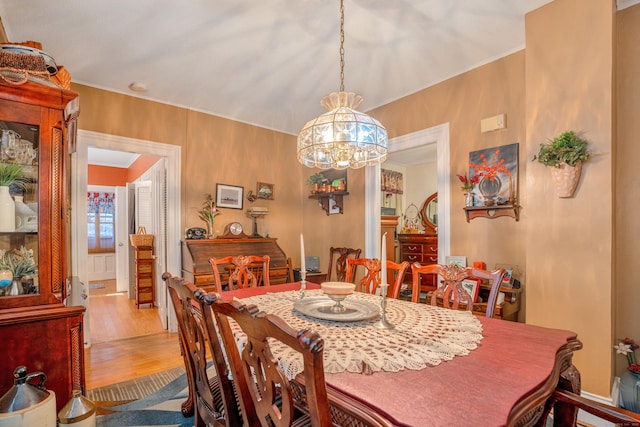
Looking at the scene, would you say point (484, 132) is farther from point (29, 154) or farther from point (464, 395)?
point (29, 154)

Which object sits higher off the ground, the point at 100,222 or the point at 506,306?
the point at 100,222

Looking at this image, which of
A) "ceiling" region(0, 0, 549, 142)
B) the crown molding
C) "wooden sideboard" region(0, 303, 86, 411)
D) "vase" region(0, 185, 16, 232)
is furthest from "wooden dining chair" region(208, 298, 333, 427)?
the crown molding

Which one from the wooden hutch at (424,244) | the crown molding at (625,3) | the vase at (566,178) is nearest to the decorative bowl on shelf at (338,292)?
the vase at (566,178)

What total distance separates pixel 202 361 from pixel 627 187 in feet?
8.86

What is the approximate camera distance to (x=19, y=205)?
1694mm

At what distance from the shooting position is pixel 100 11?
2.13m

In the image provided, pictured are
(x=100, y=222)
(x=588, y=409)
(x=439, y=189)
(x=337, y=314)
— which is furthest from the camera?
(x=100, y=222)

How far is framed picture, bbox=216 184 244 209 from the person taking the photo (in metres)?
4.05

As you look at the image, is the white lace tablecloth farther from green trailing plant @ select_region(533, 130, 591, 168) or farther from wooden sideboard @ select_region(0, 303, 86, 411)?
green trailing plant @ select_region(533, 130, 591, 168)

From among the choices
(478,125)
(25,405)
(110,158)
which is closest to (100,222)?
(110,158)

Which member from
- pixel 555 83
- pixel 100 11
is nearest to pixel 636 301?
pixel 555 83

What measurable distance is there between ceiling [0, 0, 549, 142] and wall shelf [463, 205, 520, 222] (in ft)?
4.18

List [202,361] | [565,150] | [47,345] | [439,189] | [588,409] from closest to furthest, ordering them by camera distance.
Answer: [588,409] < [202,361] < [47,345] < [565,150] < [439,189]

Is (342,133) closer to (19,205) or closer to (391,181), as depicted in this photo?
(19,205)
